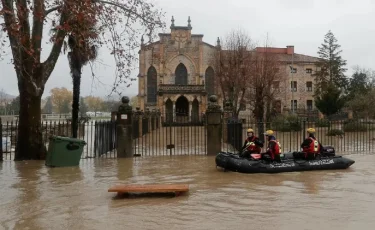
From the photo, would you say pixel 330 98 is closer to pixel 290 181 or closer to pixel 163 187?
pixel 290 181

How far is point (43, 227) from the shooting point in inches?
248

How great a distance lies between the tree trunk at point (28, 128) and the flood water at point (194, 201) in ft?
8.03

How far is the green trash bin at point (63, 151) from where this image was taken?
13227mm

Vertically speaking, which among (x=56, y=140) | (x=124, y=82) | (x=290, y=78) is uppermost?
(x=290, y=78)

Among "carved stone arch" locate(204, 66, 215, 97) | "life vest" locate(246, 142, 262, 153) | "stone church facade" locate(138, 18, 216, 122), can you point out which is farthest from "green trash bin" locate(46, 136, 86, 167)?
"carved stone arch" locate(204, 66, 215, 97)

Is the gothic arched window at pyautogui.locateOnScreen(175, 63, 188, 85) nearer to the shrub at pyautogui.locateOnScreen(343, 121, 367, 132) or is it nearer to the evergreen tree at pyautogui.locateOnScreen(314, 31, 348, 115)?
the evergreen tree at pyautogui.locateOnScreen(314, 31, 348, 115)

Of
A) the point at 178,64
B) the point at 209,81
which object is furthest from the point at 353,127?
the point at 178,64

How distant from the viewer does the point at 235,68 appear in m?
38.8

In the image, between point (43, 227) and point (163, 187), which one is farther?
point (163, 187)

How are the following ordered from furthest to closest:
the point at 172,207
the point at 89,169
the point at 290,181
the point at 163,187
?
the point at 89,169 → the point at 290,181 → the point at 163,187 → the point at 172,207

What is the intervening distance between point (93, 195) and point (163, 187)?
1.59m

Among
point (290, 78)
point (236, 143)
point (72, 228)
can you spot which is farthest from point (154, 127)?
point (72, 228)

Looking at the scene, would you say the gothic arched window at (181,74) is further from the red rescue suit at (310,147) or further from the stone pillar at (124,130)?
the red rescue suit at (310,147)

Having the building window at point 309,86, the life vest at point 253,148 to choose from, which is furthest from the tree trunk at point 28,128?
the building window at point 309,86
